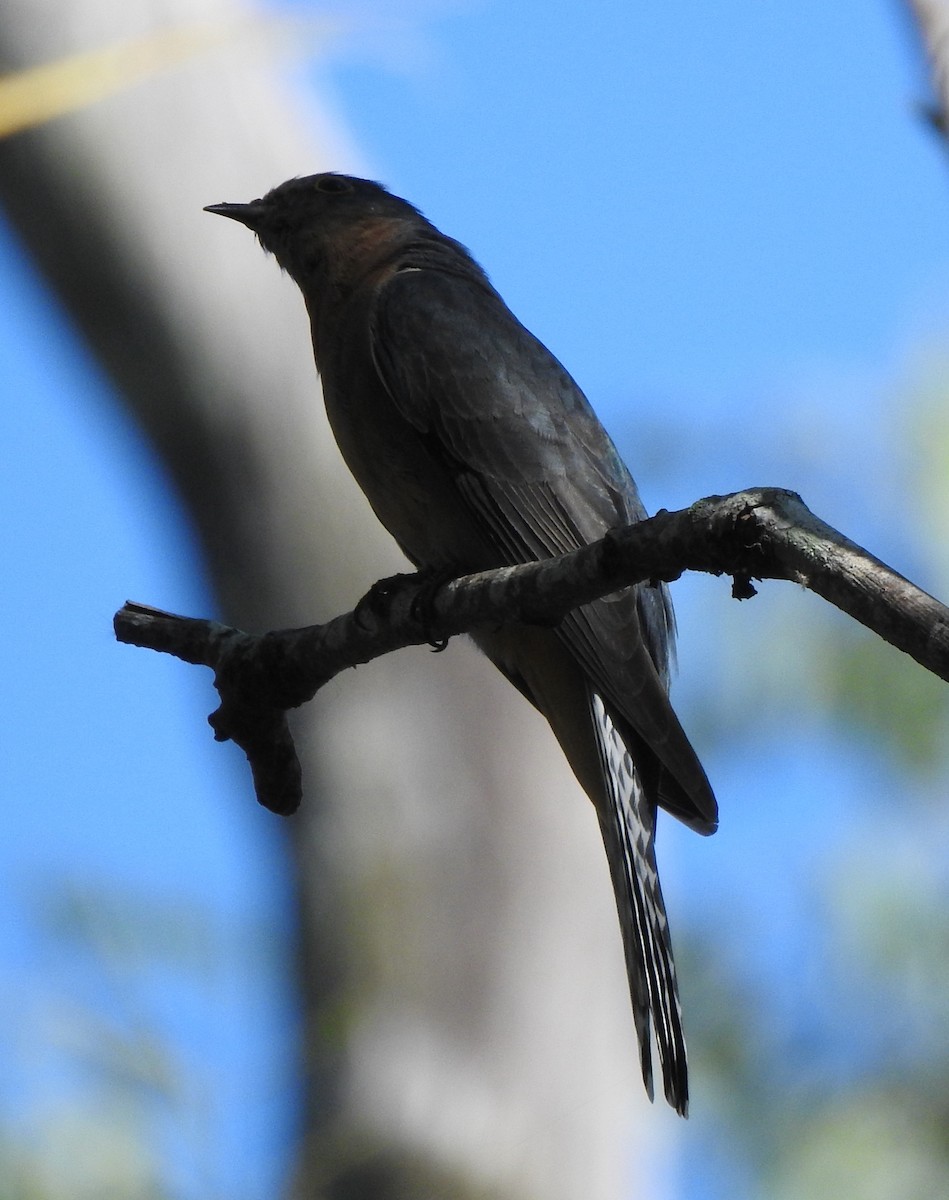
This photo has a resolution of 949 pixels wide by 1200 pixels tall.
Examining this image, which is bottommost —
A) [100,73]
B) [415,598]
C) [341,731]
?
[415,598]

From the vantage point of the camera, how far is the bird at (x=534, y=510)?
4406 mm

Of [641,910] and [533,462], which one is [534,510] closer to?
[533,462]

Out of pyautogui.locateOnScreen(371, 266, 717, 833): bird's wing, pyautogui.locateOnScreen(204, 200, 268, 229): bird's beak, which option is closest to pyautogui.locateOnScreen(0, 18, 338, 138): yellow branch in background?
pyautogui.locateOnScreen(371, 266, 717, 833): bird's wing

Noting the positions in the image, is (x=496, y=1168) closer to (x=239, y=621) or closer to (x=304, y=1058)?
(x=304, y=1058)

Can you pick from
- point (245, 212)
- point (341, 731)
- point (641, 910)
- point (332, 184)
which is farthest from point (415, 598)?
point (341, 731)

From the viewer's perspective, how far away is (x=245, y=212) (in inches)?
234

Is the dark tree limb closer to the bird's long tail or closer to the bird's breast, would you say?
the bird's breast

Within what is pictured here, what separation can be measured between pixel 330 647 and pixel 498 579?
0.69 metres

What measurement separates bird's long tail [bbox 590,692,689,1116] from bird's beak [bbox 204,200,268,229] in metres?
2.48

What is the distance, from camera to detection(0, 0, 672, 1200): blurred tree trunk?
643cm

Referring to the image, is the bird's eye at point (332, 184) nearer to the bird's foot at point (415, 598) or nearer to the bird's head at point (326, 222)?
the bird's head at point (326, 222)

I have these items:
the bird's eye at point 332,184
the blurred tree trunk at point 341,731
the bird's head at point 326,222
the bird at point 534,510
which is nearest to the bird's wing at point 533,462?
the bird at point 534,510

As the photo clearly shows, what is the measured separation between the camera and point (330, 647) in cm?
401

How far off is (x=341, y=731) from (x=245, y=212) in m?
2.41
